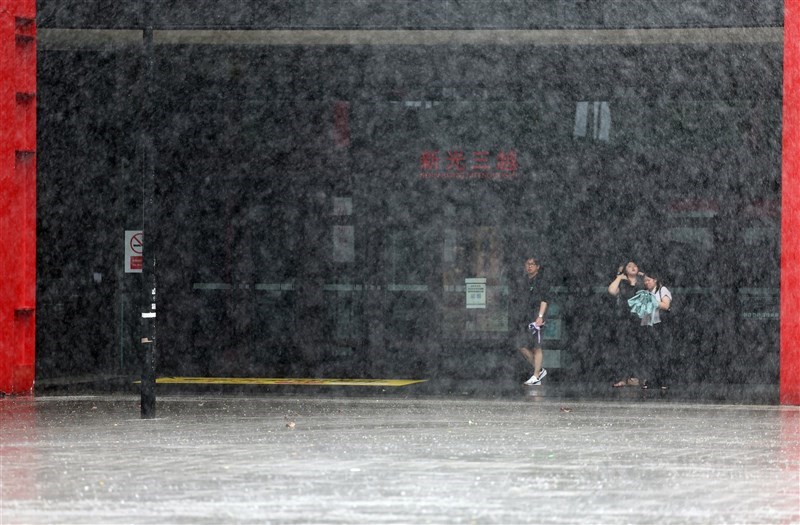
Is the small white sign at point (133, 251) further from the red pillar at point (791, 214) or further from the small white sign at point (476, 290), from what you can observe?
the red pillar at point (791, 214)

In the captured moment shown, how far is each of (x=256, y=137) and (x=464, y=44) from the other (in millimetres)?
3187

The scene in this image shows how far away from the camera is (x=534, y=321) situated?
2014 centimetres

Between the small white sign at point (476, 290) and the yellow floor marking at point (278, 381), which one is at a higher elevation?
the small white sign at point (476, 290)

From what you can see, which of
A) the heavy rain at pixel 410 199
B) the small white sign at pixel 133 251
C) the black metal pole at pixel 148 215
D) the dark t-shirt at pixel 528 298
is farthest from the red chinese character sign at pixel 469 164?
the black metal pole at pixel 148 215

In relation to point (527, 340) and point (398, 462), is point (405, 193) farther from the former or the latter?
point (398, 462)

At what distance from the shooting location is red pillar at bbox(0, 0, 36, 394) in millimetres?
18312

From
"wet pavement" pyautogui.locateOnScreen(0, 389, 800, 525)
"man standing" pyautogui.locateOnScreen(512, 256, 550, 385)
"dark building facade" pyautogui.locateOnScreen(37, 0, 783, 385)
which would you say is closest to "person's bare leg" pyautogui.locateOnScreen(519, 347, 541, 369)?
"man standing" pyautogui.locateOnScreen(512, 256, 550, 385)

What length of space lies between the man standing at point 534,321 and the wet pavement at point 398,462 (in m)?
2.87

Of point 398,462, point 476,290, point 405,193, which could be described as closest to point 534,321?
point 476,290

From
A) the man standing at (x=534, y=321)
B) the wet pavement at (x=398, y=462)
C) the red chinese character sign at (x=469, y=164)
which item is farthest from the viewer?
the red chinese character sign at (x=469, y=164)

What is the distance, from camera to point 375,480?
10203 millimetres

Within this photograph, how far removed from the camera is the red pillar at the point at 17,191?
18312 mm

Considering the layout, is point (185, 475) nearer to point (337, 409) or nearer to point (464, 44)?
point (337, 409)

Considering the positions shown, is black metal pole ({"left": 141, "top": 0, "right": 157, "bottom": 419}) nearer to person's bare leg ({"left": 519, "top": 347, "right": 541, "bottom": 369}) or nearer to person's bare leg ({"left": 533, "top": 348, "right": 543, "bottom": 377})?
person's bare leg ({"left": 533, "top": 348, "right": 543, "bottom": 377})
